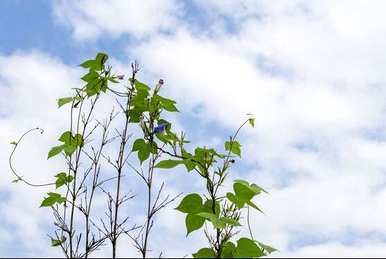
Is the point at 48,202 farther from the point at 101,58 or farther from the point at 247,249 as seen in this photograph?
the point at 247,249

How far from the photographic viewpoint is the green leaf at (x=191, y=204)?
2994 mm

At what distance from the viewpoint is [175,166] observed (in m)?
3.33

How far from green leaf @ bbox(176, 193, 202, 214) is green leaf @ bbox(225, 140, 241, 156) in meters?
0.61

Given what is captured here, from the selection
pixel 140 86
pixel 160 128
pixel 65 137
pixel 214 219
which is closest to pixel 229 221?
pixel 214 219

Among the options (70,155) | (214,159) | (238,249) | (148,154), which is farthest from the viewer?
(70,155)

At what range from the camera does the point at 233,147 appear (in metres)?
3.58

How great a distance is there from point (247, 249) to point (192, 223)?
315mm

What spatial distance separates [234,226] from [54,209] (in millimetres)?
1486

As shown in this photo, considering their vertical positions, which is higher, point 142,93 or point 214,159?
point 142,93

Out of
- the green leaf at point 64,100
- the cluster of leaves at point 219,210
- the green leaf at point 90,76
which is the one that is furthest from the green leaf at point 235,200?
the green leaf at point 64,100

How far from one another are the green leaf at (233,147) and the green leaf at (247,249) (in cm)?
76

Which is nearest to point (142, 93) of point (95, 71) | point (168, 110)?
point (168, 110)

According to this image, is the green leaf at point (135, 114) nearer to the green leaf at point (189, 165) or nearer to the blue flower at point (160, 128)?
the blue flower at point (160, 128)

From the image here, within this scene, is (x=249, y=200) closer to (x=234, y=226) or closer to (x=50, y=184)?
(x=234, y=226)
